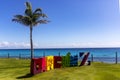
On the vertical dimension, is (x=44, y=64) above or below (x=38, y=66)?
above

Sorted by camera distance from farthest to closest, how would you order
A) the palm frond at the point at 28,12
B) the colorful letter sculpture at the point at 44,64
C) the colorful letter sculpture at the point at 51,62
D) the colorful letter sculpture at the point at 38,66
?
the palm frond at the point at 28,12
the colorful letter sculpture at the point at 51,62
the colorful letter sculpture at the point at 44,64
the colorful letter sculpture at the point at 38,66

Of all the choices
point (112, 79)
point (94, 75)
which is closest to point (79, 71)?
point (94, 75)

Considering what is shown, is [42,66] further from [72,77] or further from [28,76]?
[72,77]

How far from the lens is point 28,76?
31.0 m

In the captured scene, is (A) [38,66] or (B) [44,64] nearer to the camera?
(A) [38,66]

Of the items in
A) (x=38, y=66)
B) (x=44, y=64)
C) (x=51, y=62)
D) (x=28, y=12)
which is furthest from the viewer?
(x=28, y=12)

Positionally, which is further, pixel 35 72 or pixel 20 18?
pixel 20 18

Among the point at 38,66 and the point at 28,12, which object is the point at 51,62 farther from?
the point at 28,12

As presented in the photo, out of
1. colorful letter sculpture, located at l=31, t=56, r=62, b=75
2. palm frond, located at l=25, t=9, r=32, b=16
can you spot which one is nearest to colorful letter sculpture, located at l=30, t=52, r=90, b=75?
colorful letter sculpture, located at l=31, t=56, r=62, b=75

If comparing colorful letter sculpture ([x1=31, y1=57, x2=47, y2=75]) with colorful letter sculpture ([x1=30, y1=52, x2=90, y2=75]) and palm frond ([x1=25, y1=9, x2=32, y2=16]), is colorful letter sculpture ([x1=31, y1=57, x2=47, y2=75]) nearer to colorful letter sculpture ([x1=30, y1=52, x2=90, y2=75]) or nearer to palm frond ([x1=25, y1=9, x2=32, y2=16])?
colorful letter sculpture ([x1=30, y1=52, x2=90, y2=75])

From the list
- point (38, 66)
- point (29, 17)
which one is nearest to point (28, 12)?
point (29, 17)

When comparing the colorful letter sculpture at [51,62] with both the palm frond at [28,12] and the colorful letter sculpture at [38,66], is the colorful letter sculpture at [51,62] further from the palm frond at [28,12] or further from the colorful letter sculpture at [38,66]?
the palm frond at [28,12]

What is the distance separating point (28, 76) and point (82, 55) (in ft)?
34.5

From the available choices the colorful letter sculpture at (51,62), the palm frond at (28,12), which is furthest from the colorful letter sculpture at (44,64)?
the palm frond at (28,12)
